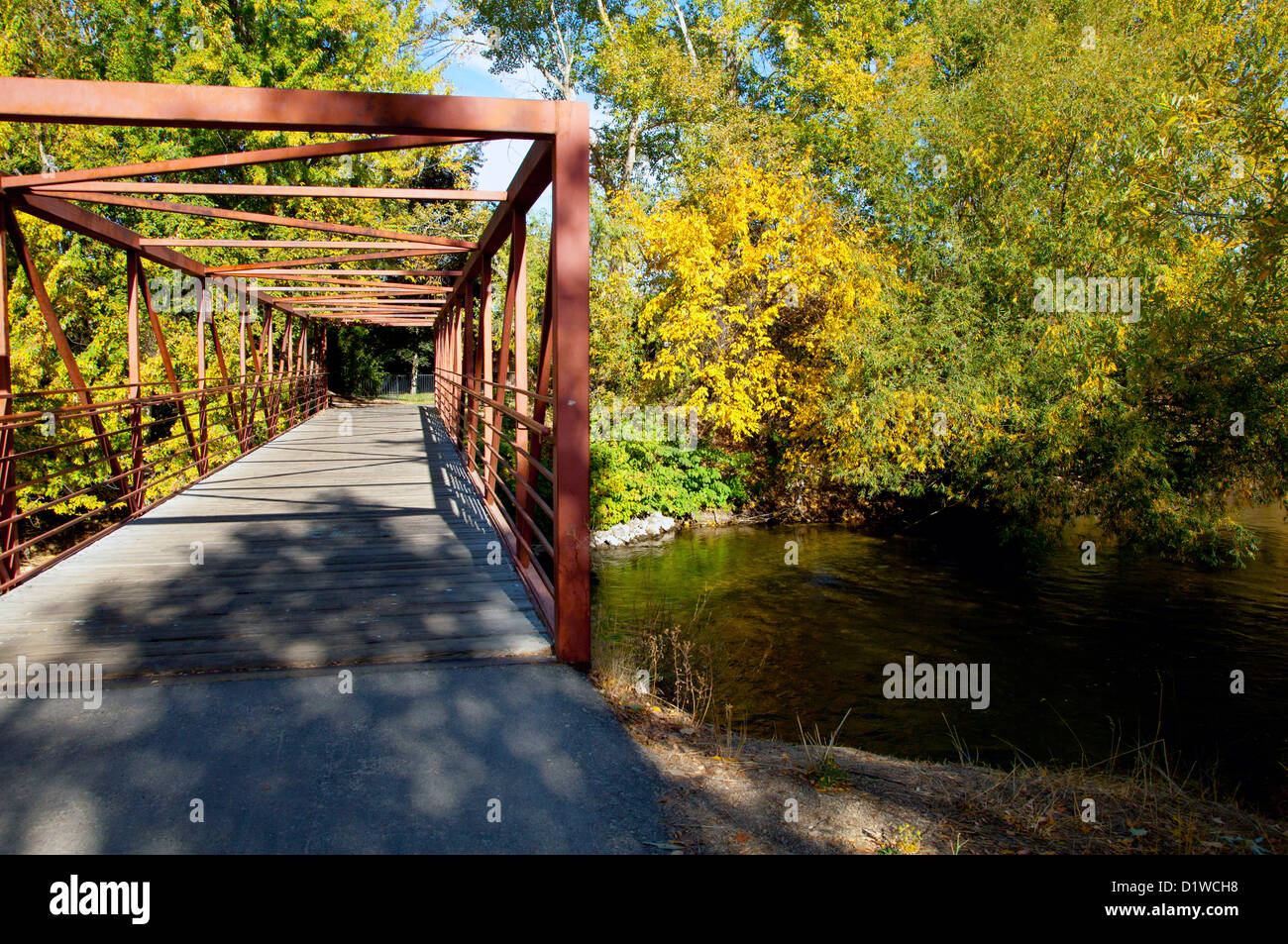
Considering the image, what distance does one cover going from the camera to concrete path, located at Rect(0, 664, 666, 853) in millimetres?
Result: 2996

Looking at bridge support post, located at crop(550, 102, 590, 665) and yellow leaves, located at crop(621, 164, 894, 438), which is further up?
yellow leaves, located at crop(621, 164, 894, 438)

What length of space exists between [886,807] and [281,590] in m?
4.22

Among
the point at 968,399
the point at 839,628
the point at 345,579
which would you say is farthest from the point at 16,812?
the point at 968,399

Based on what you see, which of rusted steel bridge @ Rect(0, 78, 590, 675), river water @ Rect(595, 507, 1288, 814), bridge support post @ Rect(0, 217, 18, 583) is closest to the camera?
rusted steel bridge @ Rect(0, 78, 590, 675)

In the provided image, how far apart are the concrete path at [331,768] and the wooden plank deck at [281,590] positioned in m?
0.41

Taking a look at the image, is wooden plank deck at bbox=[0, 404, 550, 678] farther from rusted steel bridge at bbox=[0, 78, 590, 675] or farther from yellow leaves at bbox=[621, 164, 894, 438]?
yellow leaves at bbox=[621, 164, 894, 438]

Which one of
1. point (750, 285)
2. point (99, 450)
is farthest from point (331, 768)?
point (750, 285)

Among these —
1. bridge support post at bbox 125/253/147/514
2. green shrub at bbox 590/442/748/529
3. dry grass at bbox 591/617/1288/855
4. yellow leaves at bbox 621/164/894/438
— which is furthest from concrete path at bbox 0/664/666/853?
yellow leaves at bbox 621/164/894/438

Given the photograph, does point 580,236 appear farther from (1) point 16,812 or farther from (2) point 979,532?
(2) point 979,532

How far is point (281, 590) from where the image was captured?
5.85m

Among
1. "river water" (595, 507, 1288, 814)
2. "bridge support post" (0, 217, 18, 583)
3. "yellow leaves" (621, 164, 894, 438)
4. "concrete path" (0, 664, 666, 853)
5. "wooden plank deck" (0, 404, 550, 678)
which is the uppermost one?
"yellow leaves" (621, 164, 894, 438)

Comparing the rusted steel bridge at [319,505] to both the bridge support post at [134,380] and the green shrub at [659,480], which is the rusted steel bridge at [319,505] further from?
the green shrub at [659,480]

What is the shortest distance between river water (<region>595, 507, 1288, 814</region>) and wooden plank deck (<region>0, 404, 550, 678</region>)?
314 cm

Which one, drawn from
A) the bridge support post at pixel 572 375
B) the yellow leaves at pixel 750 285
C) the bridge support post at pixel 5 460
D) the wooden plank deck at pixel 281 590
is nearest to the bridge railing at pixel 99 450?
the bridge support post at pixel 5 460
